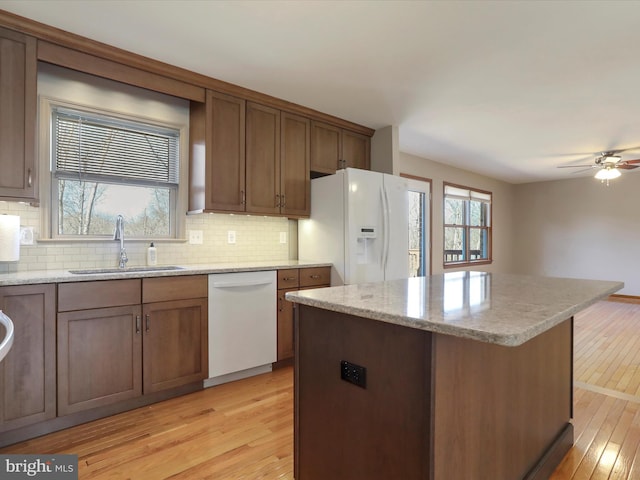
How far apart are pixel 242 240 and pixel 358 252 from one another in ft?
3.65

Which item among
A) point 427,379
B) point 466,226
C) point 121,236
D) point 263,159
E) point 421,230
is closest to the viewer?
point 427,379

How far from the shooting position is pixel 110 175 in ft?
9.05

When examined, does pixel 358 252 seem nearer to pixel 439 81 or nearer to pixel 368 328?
pixel 439 81

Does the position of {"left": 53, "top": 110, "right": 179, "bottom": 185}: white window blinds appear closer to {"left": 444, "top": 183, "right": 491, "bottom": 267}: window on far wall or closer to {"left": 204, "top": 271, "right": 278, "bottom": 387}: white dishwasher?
{"left": 204, "top": 271, "right": 278, "bottom": 387}: white dishwasher

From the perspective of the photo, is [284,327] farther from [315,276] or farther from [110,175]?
[110,175]

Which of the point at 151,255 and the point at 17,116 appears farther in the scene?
the point at 151,255

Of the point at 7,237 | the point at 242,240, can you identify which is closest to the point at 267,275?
the point at 242,240

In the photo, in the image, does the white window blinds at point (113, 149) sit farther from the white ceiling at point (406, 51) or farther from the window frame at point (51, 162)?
the white ceiling at point (406, 51)

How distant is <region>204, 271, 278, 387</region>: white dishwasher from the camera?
2.69 metres

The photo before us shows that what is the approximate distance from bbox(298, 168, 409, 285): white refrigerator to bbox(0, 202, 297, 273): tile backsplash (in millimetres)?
298

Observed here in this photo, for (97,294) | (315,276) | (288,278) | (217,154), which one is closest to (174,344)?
(97,294)

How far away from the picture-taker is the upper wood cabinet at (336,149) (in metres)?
3.66

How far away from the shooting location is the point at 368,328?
4.12 ft
